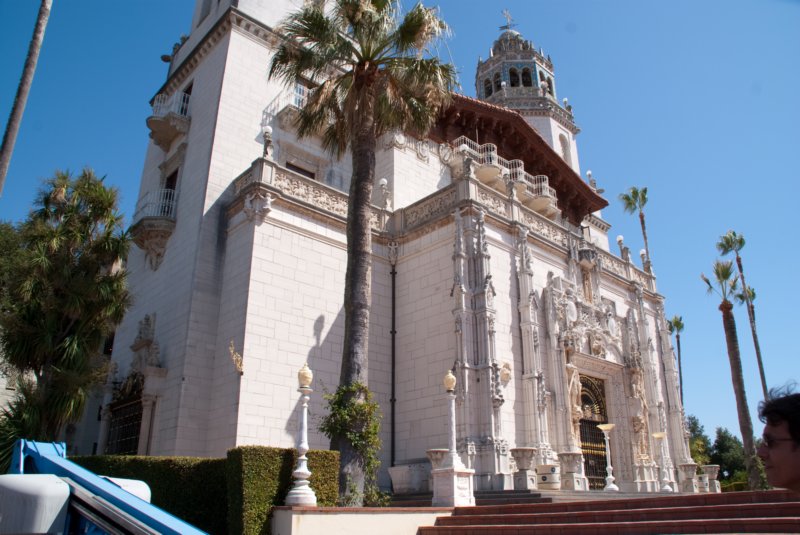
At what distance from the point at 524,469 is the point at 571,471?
7.55ft

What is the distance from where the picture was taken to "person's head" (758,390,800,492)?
275cm

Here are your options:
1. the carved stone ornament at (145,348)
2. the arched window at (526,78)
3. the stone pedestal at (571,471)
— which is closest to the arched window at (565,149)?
the arched window at (526,78)

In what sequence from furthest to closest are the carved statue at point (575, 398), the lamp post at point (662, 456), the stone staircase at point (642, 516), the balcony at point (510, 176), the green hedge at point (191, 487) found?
the balcony at point (510, 176)
the lamp post at point (662, 456)
the carved statue at point (575, 398)
the green hedge at point (191, 487)
the stone staircase at point (642, 516)

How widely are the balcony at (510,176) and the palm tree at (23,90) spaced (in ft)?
55.0

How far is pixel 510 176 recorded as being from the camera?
2739cm

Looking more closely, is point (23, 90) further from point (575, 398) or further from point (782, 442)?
point (575, 398)

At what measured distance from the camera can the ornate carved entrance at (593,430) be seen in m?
20.5

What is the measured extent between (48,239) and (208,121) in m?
7.12

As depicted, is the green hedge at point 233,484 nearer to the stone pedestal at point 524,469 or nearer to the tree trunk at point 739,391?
the stone pedestal at point 524,469

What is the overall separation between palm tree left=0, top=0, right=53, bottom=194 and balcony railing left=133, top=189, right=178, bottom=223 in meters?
9.99

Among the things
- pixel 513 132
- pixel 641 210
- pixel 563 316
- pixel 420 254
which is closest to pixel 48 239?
pixel 420 254

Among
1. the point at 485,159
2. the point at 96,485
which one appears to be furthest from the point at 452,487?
the point at 485,159

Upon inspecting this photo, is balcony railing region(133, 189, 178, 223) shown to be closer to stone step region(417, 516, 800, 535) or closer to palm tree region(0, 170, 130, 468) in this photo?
palm tree region(0, 170, 130, 468)

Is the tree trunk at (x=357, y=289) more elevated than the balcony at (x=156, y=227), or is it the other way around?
the balcony at (x=156, y=227)
